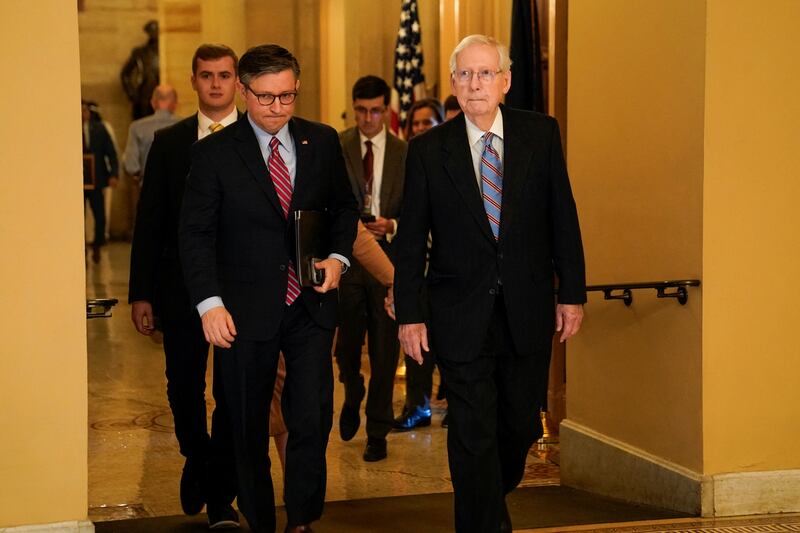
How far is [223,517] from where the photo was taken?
17.4 feet

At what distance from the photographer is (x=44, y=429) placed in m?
4.54

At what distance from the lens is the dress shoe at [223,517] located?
5.29 metres

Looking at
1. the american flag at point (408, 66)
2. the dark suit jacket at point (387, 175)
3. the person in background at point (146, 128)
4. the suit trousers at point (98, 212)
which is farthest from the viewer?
the suit trousers at point (98, 212)

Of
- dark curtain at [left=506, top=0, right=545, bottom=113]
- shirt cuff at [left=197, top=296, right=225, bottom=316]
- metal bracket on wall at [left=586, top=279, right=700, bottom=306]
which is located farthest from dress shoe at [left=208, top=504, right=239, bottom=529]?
dark curtain at [left=506, top=0, right=545, bottom=113]

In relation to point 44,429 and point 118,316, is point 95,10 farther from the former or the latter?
point 44,429

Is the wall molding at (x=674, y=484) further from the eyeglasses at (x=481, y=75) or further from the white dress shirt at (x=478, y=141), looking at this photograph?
the eyeglasses at (x=481, y=75)


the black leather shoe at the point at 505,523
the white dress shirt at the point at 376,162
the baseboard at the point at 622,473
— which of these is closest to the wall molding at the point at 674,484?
the baseboard at the point at 622,473

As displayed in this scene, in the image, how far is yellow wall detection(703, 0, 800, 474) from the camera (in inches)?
199

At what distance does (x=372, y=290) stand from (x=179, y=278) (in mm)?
2093

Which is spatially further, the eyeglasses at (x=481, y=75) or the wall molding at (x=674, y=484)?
the wall molding at (x=674, y=484)

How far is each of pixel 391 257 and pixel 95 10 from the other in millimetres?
15129

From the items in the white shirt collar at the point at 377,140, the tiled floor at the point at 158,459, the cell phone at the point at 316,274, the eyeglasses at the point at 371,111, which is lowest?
the tiled floor at the point at 158,459

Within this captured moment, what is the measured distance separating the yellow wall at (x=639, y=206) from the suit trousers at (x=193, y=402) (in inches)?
70.4

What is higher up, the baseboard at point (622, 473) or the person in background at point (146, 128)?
the person in background at point (146, 128)
